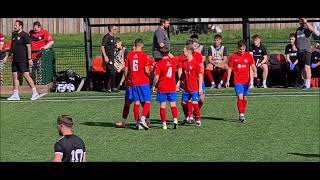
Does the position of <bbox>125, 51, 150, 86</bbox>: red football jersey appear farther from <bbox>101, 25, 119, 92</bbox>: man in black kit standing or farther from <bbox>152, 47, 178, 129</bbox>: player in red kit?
<bbox>101, 25, 119, 92</bbox>: man in black kit standing

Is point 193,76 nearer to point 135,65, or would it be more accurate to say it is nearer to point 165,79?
point 165,79

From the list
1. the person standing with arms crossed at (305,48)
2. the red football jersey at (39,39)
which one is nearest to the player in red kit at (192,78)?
the person standing with arms crossed at (305,48)

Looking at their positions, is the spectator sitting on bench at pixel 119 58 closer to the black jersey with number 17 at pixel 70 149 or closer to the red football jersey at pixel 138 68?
the red football jersey at pixel 138 68

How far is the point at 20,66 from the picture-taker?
59.5 feet

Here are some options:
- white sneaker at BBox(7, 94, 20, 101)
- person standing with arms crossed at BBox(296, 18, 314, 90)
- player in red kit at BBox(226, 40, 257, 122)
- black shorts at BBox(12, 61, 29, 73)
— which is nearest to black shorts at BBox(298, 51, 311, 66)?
person standing with arms crossed at BBox(296, 18, 314, 90)

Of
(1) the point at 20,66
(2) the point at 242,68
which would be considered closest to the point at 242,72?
(2) the point at 242,68

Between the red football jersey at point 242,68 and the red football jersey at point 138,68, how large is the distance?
1.98m

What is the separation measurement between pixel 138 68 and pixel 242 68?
2.22m

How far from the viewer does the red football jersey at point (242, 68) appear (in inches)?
566

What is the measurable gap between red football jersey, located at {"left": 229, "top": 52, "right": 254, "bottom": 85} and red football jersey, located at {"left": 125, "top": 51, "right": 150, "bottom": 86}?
1978 mm

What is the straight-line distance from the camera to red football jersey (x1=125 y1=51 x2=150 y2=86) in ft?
43.9

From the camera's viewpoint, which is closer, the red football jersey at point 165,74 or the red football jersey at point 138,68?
the red football jersey at point 165,74
